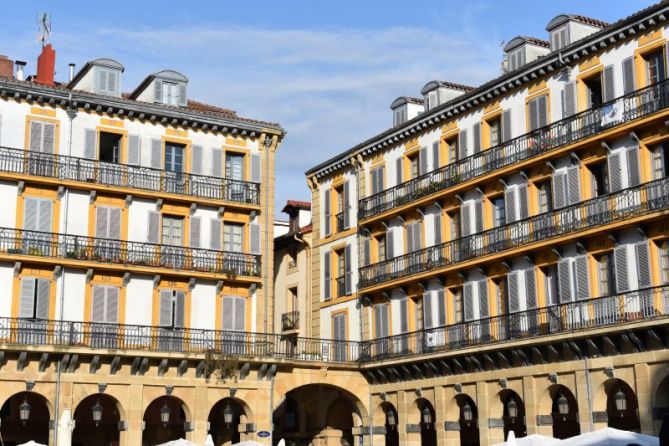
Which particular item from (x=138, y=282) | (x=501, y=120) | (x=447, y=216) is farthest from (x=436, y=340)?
(x=138, y=282)

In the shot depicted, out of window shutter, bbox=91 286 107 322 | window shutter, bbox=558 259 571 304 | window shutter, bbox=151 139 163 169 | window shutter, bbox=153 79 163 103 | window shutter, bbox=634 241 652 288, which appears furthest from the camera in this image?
window shutter, bbox=153 79 163 103

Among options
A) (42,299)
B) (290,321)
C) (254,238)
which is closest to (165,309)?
(42,299)

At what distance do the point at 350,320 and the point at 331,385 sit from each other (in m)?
4.09

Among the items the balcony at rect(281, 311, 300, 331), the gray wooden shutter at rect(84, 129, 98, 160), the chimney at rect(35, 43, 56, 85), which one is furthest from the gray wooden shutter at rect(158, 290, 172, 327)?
the balcony at rect(281, 311, 300, 331)

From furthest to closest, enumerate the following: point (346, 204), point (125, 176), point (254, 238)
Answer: point (346, 204), point (254, 238), point (125, 176)

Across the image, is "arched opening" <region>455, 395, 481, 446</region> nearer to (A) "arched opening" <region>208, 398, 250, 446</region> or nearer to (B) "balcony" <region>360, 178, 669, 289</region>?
(B) "balcony" <region>360, 178, 669, 289</region>

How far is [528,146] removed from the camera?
125ft

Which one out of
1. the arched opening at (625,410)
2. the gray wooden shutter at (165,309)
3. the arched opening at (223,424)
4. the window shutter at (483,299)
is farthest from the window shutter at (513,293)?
the gray wooden shutter at (165,309)

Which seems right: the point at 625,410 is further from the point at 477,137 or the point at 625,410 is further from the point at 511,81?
the point at 511,81

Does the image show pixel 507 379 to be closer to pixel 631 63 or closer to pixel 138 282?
pixel 631 63

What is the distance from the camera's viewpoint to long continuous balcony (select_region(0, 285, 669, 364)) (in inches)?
1308

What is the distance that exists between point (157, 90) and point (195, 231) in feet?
20.9

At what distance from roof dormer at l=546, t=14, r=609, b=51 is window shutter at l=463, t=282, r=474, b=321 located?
9461mm

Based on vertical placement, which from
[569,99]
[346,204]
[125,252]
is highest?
[569,99]
